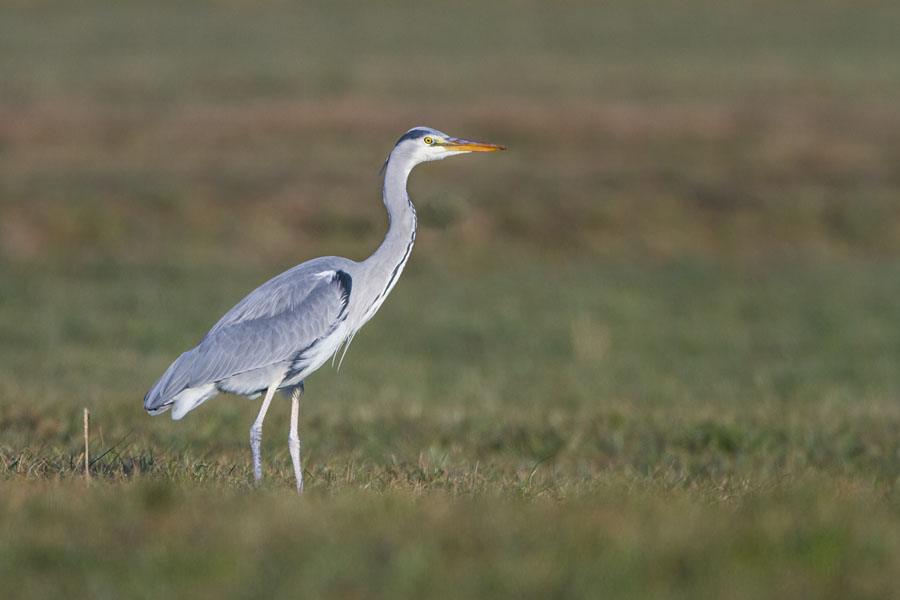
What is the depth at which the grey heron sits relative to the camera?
20.4ft

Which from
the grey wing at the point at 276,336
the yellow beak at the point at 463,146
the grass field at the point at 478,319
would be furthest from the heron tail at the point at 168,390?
the yellow beak at the point at 463,146

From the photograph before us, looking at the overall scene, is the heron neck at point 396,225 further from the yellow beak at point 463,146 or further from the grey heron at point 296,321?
the yellow beak at point 463,146

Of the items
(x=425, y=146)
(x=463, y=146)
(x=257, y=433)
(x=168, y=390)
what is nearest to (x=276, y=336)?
(x=257, y=433)

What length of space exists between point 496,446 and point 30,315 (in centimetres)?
779

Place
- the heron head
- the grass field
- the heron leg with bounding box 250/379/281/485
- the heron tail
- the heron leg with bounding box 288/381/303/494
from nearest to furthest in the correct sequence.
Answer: the grass field
the heron leg with bounding box 288/381/303/494
the heron leg with bounding box 250/379/281/485
the heron tail
the heron head

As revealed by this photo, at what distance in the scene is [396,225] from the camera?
6426mm

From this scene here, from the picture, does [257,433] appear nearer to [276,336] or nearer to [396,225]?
[276,336]

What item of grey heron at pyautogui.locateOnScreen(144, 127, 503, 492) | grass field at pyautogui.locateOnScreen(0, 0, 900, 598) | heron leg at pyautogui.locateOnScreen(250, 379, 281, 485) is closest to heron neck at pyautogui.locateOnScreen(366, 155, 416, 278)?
grey heron at pyautogui.locateOnScreen(144, 127, 503, 492)

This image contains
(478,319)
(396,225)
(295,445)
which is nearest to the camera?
(295,445)

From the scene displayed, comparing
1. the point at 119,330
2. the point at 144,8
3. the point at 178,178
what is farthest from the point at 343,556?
the point at 144,8

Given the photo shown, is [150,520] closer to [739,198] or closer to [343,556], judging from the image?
[343,556]

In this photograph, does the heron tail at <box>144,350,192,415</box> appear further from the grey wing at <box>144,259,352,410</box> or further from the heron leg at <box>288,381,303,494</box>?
the heron leg at <box>288,381,303,494</box>

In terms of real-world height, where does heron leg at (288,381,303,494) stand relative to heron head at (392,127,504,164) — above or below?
below

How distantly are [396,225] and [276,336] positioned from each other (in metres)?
0.90
